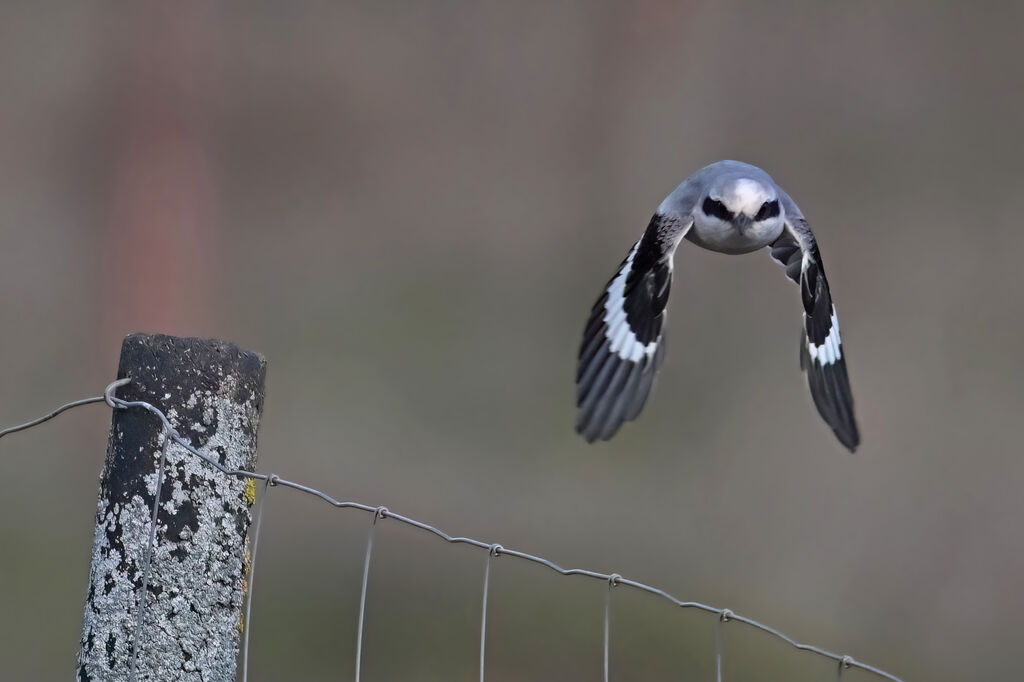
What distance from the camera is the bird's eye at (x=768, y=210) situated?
73.7 inches

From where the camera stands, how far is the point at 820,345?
89.9 inches

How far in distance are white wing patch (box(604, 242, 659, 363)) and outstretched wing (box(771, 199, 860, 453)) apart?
31 cm

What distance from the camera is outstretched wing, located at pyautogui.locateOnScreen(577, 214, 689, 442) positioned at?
2043 millimetres

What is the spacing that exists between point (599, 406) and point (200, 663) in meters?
0.97

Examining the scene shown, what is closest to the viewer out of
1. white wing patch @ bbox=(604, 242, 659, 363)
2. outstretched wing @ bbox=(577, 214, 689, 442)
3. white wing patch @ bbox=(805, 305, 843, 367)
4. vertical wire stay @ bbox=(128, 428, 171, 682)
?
vertical wire stay @ bbox=(128, 428, 171, 682)

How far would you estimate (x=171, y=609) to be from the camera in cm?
129

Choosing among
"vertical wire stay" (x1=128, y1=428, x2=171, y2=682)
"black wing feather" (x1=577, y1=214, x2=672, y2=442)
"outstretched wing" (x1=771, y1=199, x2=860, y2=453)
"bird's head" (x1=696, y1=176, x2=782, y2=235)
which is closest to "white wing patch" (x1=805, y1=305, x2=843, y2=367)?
"outstretched wing" (x1=771, y1=199, x2=860, y2=453)

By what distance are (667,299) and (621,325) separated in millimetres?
104

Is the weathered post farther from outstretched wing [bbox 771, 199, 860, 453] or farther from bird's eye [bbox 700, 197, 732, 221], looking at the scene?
outstretched wing [bbox 771, 199, 860, 453]

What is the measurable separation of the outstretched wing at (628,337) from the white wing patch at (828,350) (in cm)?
33

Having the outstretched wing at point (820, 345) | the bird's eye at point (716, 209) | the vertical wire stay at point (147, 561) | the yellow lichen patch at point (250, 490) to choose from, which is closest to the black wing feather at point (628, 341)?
the bird's eye at point (716, 209)

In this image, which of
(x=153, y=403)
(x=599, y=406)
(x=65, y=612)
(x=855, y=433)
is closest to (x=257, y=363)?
→ (x=153, y=403)

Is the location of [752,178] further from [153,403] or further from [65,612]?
[65,612]

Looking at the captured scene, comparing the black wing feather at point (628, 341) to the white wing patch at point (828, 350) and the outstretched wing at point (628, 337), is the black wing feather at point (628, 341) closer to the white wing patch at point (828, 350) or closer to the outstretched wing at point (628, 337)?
the outstretched wing at point (628, 337)
